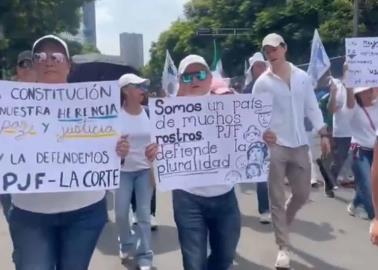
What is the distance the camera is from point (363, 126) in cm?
683

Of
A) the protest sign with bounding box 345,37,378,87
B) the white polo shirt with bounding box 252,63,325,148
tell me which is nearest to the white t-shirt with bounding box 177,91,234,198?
the white polo shirt with bounding box 252,63,325,148

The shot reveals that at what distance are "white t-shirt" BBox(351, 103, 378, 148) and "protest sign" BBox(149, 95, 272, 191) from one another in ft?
8.17

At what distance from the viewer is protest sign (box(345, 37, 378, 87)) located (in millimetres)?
6277

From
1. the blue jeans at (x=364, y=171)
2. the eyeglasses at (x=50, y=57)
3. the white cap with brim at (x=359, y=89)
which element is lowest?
the blue jeans at (x=364, y=171)

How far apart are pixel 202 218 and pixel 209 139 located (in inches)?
19.4

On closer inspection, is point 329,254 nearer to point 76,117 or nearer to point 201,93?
point 201,93

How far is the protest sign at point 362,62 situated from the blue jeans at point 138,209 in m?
2.00

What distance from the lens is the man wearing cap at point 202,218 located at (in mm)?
4227

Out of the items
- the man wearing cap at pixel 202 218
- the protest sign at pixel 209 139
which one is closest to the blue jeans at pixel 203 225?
the man wearing cap at pixel 202 218

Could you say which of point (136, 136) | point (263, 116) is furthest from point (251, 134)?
point (136, 136)

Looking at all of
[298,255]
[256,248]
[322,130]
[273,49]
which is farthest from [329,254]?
[273,49]

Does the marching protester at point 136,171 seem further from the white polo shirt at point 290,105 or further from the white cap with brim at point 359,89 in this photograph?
the white cap with brim at point 359,89

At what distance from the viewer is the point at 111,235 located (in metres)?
7.08

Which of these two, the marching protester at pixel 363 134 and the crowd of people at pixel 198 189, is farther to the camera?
the marching protester at pixel 363 134
